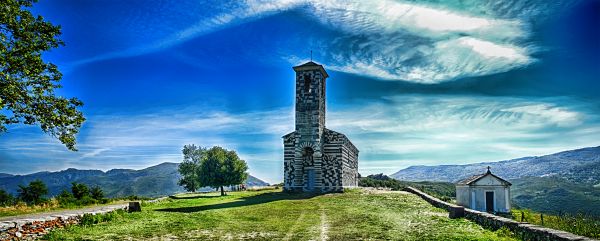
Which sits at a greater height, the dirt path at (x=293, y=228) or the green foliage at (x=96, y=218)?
the green foliage at (x=96, y=218)

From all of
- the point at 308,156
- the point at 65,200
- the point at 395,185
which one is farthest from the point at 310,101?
the point at 395,185

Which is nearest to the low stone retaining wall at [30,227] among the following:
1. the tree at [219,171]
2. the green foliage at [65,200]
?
the green foliage at [65,200]

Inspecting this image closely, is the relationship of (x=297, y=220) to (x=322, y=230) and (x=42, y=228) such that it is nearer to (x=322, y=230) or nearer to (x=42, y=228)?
(x=322, y=230)

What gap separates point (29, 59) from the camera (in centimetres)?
1638

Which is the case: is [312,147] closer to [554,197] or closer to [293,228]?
[293,228]

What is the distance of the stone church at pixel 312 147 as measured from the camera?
3816 centimetres

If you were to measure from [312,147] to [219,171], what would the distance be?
40.8 feet

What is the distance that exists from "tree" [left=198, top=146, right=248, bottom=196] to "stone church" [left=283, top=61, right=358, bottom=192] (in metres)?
8.56

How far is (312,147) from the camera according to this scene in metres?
38.1

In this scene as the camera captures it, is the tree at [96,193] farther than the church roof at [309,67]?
No

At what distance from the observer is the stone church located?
38156 millimetres

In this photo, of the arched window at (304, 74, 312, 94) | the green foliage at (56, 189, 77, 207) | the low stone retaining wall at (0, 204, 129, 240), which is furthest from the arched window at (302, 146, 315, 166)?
the low stone retaining wall at (0, 204, 129, 240)

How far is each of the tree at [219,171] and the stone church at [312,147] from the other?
8.56 meters

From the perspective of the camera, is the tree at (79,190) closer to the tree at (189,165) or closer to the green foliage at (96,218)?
the green foliage at (96,218)
